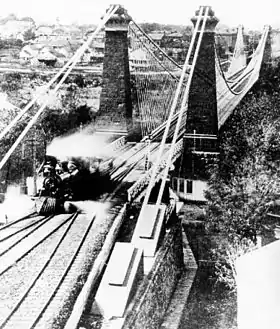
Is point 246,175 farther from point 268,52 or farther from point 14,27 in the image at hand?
point 14,27

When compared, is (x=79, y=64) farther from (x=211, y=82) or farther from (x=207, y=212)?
(x=207, y=212)

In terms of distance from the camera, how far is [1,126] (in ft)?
9.68

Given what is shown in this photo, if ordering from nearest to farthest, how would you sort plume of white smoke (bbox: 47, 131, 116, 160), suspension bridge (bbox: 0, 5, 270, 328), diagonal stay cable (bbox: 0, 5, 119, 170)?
diagonal stay cable (bbox: 0, 5, 119, 170) → suspension bridge (bbox: 0, 5, 270, 328) → plume of white smoke (bbox: 47, 131, 116, 160)

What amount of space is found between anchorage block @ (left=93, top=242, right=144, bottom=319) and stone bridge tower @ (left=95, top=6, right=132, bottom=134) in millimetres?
767

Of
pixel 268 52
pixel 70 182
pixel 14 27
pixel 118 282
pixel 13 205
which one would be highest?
pixel 14 27

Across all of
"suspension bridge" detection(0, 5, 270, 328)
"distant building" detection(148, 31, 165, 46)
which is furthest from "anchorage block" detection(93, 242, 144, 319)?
"distant building" detection(148, 31, 165, 46)

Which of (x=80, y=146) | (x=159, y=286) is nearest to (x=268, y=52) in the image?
(x=80, y=146)

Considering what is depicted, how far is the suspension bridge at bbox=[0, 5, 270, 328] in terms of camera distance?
301 centimetres

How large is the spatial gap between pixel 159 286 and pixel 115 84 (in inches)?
48.0

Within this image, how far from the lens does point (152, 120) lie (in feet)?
10.7

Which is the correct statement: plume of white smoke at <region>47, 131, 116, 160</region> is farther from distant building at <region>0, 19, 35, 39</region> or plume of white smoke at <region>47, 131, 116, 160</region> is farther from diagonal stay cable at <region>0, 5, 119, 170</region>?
distant building at <region>0, 19, 35, 39</region>

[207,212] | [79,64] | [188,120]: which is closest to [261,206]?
[207,212]

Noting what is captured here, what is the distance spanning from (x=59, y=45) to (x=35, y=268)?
119cm

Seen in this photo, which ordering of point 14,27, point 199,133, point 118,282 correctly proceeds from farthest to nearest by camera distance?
point 199,133, point 14,27, point 118,282
